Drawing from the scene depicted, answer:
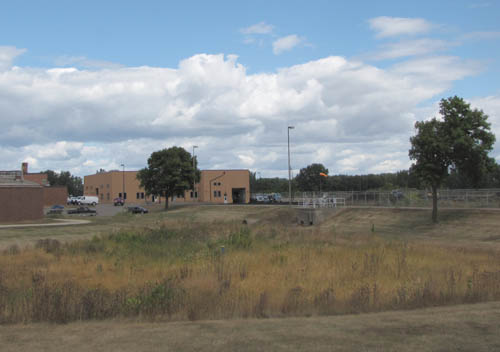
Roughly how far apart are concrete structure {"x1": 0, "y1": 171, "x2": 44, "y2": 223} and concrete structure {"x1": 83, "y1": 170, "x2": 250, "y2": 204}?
5456cm

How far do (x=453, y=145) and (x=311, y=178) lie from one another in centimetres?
10285

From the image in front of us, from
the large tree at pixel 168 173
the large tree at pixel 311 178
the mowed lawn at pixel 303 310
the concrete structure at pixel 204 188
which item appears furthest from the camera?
the large tree at pixel 311 178

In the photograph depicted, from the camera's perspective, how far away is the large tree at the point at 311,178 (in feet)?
457

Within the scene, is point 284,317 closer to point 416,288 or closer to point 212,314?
point 212,314

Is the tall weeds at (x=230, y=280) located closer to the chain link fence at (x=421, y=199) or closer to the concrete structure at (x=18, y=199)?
the chain link fence at (x=421, y=199)

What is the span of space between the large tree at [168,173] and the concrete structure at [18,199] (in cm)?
2366

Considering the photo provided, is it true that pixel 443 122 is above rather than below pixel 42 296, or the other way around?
above

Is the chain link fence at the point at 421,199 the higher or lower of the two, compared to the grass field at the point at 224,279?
higher

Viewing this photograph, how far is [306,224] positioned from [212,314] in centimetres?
4199

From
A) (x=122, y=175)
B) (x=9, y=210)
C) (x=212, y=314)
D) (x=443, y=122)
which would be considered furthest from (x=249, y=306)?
(x=122, y=175)

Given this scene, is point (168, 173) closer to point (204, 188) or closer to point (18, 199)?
point (18, 199)

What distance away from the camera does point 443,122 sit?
40.0m

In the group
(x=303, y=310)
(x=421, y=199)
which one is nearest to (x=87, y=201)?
(x=421, y=199)

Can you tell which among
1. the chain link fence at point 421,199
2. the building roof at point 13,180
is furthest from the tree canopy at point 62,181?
the chain link fence at point 421,199
